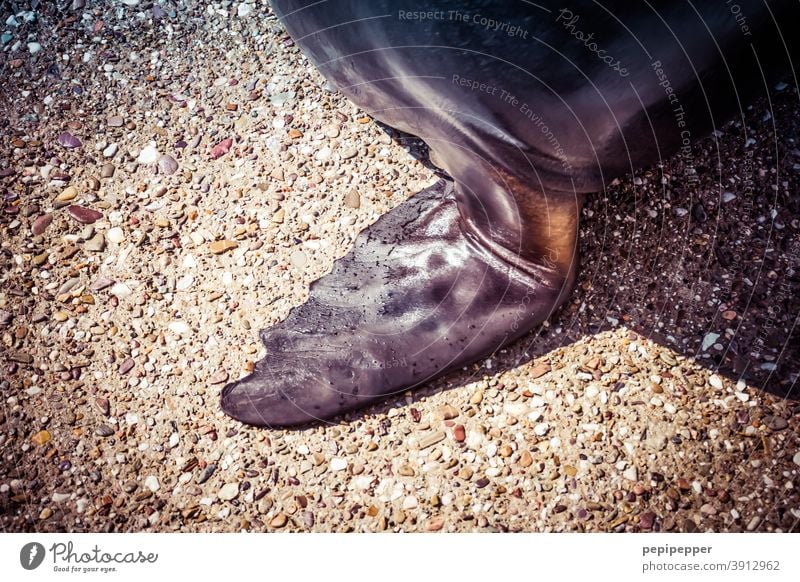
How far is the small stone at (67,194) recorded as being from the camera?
6.54 feet

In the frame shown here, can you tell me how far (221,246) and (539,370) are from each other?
3.31 ft

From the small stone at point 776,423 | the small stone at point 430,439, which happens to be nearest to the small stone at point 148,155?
the small stone at point 430,439

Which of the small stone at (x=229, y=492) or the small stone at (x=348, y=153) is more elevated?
→ the small stone at (x=348, y=153)

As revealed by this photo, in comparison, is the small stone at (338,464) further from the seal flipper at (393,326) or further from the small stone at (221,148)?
the small stone at (221,148)

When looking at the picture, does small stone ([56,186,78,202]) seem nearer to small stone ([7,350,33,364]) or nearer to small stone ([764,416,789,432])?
small stone ([7,350,33,364])

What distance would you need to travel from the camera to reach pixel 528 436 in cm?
156

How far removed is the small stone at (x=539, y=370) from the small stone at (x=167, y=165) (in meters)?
1.32

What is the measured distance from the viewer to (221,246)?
1.89 metres

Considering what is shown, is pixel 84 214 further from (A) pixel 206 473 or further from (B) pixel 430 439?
(B) pixel 430 439

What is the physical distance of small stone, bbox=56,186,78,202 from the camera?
1.99 meters
